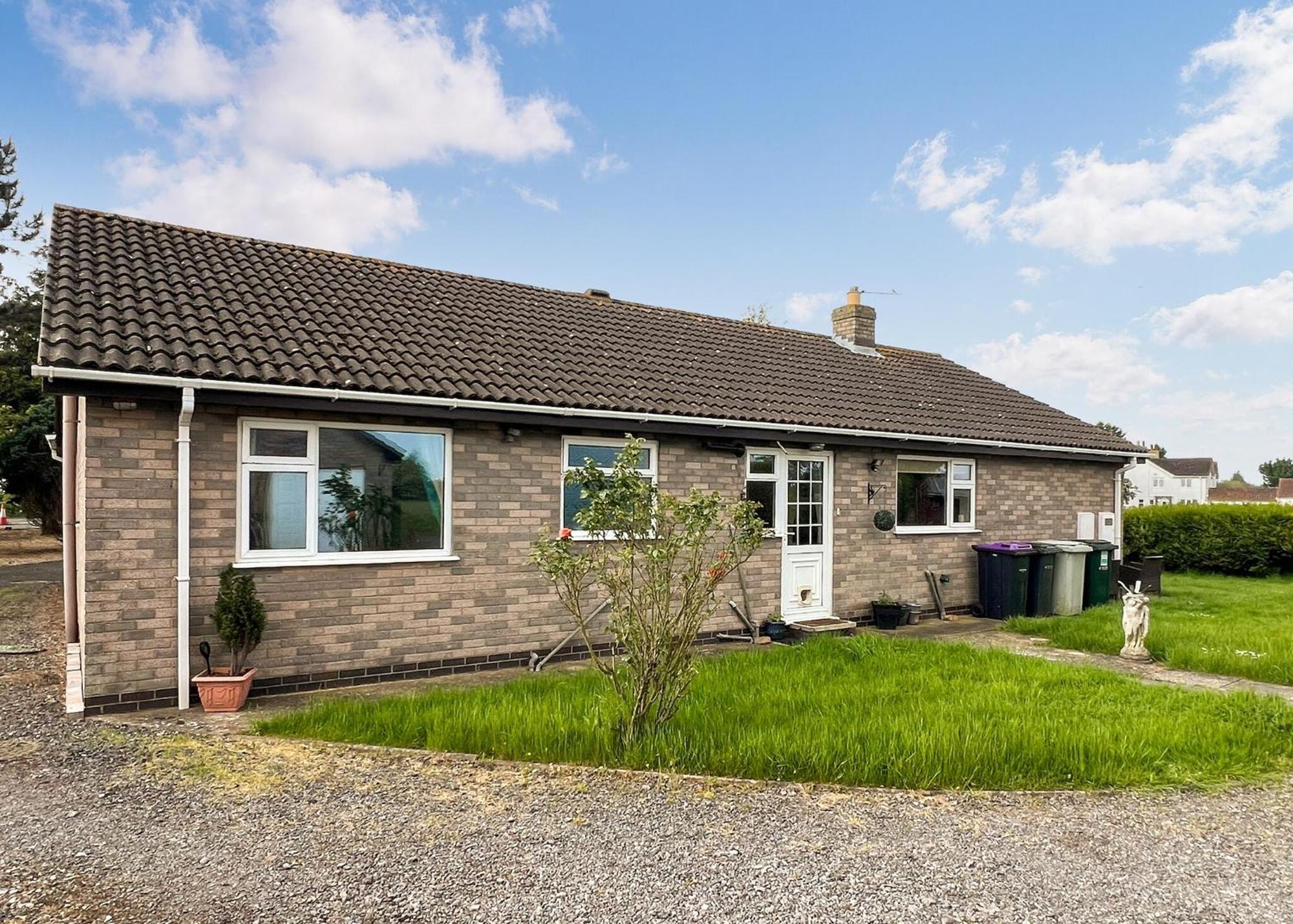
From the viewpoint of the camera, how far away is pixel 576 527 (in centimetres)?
895

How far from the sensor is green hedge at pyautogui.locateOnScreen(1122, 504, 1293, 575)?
1792 cm

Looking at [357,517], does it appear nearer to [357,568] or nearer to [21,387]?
[357,568]

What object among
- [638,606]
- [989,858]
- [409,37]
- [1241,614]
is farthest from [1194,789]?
[409,37]

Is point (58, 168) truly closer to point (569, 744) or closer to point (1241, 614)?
point (569, 744)

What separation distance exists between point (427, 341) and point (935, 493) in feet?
26.9

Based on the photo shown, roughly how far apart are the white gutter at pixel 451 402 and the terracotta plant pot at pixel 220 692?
248 cm

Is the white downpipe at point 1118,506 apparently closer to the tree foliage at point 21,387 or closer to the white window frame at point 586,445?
the white window frame at point 586,445

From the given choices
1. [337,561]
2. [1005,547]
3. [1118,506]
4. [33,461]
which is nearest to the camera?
[337,561]

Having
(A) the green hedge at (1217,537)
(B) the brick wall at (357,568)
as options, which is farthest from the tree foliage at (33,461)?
(A) the green hedge at (1217,537)

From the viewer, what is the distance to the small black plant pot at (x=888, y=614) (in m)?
11.1

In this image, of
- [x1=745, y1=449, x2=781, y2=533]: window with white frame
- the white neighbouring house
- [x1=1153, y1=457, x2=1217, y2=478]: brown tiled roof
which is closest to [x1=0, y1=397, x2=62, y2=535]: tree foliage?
A: [x1=745, y1=449, x2=781, y2=533]: window with white frame

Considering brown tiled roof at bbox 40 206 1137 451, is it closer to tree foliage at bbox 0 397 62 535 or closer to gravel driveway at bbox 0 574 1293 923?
gravel driveway at bbox 0 574 1293 923

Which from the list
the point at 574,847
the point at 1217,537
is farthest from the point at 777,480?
the point at 1217,537

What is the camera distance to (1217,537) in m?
18.5
